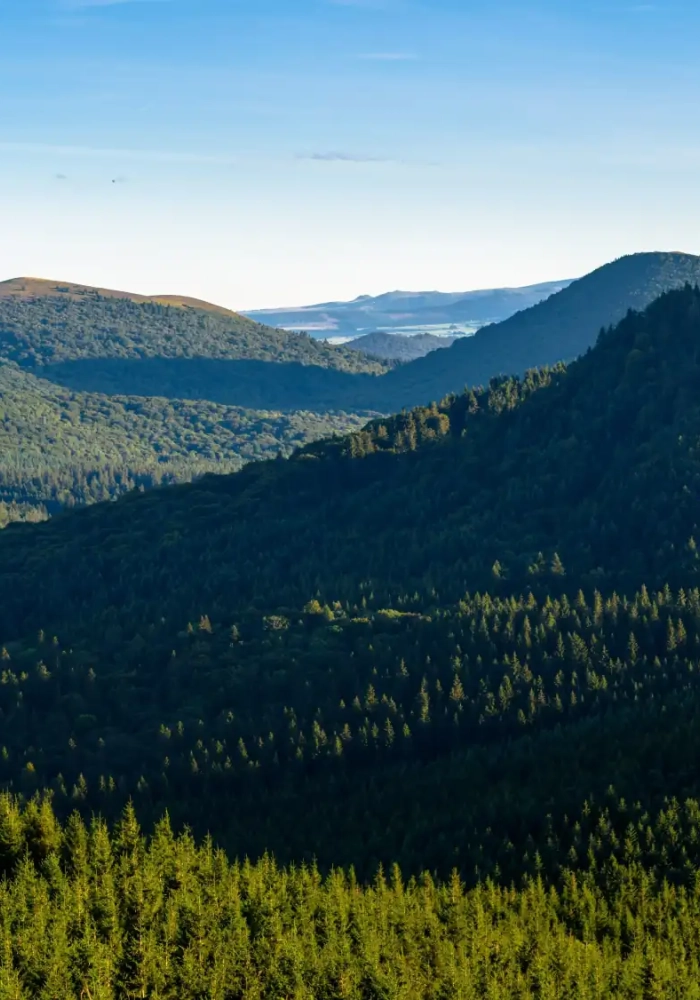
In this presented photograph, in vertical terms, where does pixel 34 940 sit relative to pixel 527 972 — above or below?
above

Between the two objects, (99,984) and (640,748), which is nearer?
(99,984)

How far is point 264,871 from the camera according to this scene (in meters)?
155

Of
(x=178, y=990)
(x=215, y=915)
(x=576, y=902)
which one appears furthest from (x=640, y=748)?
(x=178, y=990)

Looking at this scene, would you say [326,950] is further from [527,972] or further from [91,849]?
[91,849]

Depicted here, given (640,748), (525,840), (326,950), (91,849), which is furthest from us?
(640,748)

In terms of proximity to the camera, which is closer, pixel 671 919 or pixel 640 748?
pixel 671 919

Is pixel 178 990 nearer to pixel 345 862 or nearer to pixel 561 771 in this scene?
pixel 345 862

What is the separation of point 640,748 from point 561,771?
11825 millimetres

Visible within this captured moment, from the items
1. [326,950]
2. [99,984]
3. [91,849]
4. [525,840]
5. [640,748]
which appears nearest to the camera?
[99,984]

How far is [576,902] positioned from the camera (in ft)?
515

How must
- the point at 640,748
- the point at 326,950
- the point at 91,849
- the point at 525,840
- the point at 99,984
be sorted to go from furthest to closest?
the point at 640,748 < the point at 525,840 < the point at 91,849 < the point at 326,950 < the point at 99,984

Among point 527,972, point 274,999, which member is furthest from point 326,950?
point 527,972

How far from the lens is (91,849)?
150m

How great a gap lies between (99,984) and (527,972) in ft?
144
